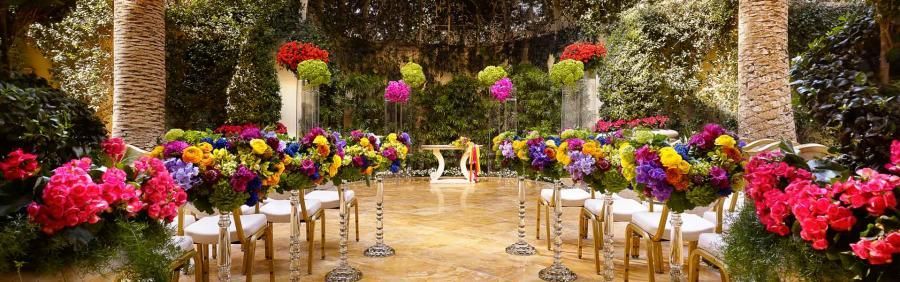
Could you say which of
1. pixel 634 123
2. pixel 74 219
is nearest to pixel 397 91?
pixel 634 123

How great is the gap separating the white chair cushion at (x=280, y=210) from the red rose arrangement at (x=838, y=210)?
3254 mm

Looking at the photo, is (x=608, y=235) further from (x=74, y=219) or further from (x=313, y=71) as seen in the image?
(x=313, y=71)

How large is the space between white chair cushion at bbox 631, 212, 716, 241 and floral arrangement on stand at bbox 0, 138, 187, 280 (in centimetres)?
263

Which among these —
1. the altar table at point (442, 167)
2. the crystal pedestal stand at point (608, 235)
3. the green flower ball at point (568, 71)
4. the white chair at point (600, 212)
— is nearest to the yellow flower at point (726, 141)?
the crystal pedestal stand at point (608, 235)

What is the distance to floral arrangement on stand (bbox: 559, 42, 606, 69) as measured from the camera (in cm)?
830

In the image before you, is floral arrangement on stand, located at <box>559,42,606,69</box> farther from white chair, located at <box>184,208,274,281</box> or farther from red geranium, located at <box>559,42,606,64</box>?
white chair, located at <box>184,208,274,281</box>

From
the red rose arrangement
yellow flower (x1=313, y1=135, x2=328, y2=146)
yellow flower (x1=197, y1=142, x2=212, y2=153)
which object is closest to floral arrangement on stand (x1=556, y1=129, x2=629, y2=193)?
the red rose arrangement

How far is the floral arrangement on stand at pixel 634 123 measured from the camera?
8.33m

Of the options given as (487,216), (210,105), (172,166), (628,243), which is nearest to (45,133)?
(172,166)

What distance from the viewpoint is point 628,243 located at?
358 cm

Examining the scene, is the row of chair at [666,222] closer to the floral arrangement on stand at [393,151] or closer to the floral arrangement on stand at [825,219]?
the floral arrangement on stand at [825,219]

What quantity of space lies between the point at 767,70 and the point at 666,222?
3102 millimetres

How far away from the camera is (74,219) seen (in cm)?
146

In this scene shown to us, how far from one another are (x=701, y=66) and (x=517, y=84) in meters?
4.10
